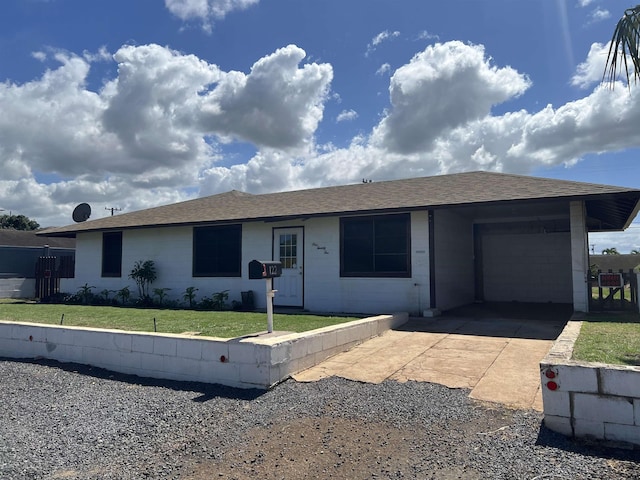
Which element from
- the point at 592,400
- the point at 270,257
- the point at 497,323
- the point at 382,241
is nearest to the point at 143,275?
the point at 270,257

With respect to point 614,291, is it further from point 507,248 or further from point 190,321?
point 190,321

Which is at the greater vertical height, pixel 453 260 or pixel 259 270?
pixel 453 260

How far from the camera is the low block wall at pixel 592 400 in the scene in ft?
12.3

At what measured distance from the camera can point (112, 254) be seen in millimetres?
17047

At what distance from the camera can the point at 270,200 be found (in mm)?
16391

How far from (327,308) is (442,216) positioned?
402 cm

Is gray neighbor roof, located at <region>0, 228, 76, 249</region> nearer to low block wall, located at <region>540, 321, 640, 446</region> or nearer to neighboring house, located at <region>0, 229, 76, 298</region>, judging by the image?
neighboring house, located at <region>0, 229, 76, 298</region>

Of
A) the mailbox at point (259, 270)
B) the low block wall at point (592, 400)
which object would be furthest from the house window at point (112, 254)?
the low block wall at point (592, 400)

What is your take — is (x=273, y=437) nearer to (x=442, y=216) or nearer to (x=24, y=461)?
A: (x=24, y=461)

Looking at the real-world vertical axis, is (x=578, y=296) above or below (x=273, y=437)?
above

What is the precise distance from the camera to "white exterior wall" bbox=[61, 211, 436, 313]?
11.5 m

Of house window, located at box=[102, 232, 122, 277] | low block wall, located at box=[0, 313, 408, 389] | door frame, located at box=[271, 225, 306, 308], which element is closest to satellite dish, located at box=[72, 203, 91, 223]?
house window, located at box=[102, 232, 122, 277]

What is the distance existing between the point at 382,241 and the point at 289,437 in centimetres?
814

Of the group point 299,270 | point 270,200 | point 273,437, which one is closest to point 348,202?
point 299,270
